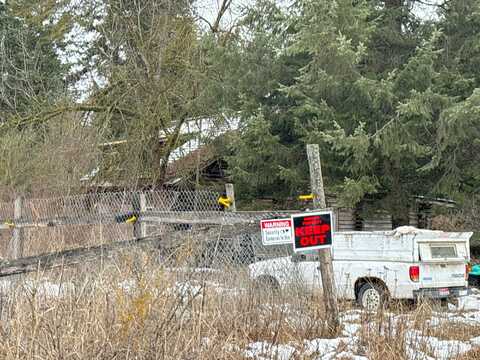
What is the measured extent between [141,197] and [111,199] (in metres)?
1.96

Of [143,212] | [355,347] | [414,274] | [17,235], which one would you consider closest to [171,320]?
[355,347]

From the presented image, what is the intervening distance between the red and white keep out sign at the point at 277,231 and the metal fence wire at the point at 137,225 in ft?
1.31

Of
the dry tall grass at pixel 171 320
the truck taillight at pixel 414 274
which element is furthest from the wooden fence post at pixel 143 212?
the truck taillight at pixel 414 274

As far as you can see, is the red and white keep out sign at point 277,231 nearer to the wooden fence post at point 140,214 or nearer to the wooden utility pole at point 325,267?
the wooden utility pole at point 325,267

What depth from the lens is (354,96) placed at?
12180 millimetres

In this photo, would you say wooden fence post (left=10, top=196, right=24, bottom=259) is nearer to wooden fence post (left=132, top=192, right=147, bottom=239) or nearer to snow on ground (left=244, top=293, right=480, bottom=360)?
wooden fence post (left=132, top=192, right=147, bottom=239)

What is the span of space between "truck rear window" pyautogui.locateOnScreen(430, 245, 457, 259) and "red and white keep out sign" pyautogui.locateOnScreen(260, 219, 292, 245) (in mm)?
4698

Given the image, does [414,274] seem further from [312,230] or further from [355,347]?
[355,347]

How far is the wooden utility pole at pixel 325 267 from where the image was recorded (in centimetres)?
564

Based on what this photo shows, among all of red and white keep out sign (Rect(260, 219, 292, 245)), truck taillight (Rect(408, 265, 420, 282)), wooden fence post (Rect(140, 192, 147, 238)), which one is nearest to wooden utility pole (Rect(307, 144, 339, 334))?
red and white keep out sign (Rect(260, 219, 292, 245))

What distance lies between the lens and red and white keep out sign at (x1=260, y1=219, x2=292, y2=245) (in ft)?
18.1

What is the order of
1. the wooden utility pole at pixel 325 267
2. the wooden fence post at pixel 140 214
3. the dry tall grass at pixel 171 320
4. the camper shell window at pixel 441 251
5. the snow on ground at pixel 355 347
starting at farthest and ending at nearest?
the camper shell window at pixel 441 251 < the wooden fence post at pixel 140 214 < the wooden utility pole at pixel 325 267 < the snow on ground at pixel 355 347 < the dry tall grass at pixel 171 320

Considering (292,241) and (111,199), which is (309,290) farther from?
(111,199)

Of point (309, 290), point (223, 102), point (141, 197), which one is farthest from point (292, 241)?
point (223, 102)
